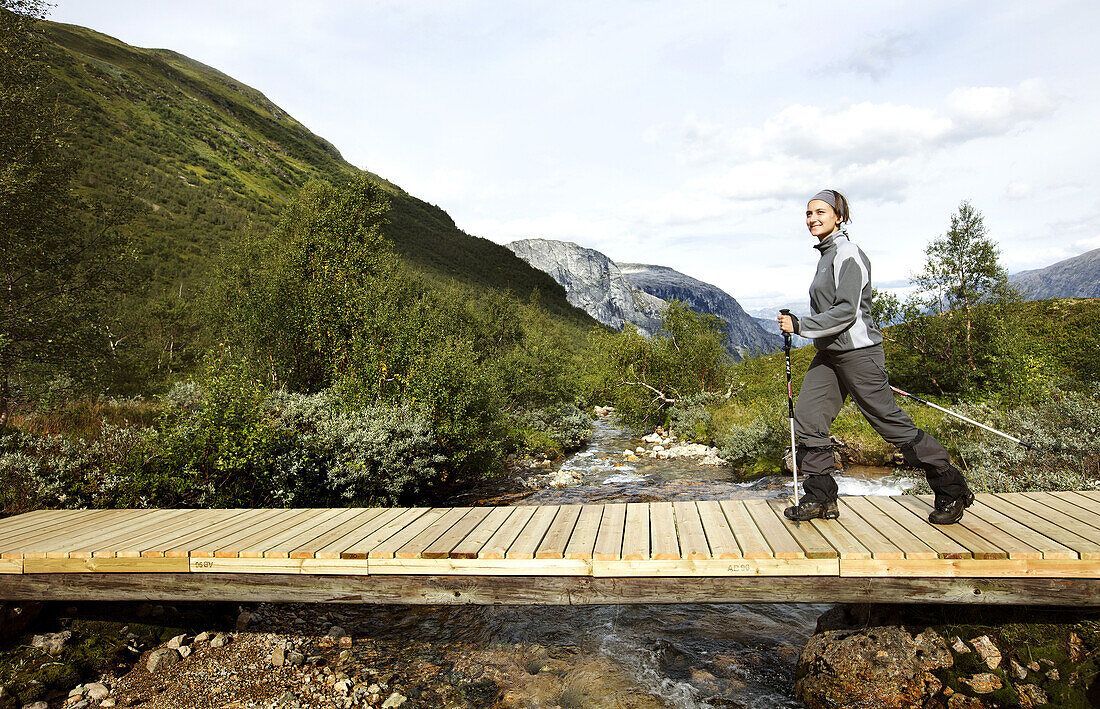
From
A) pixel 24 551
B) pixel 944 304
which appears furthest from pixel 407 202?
pixel 24 551

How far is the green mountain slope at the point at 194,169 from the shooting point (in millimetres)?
64250

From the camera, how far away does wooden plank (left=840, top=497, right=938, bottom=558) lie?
4.57m

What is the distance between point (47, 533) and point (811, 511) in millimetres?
8807

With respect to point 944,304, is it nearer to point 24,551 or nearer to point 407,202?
point 24,551

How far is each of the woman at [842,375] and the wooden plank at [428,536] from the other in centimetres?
386

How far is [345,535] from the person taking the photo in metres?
5.89

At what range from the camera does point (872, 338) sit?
193 inches

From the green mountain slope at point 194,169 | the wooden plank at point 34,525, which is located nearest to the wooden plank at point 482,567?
the wooden plank at point 34,525

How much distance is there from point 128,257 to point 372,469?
8060mm

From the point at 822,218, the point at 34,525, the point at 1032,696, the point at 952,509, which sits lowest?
the point at 1032,696

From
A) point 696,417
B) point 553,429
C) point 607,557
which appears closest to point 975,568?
point 607,557

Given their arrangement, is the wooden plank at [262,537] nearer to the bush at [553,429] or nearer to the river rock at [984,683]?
the river rock at [984,683]

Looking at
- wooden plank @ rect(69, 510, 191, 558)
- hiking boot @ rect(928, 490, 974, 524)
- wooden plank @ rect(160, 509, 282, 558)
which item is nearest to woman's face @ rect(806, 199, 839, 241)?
hiking boot @ rect(928, 490, 974, 524)

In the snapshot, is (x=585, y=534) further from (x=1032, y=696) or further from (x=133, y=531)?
(x=133, y=531)
